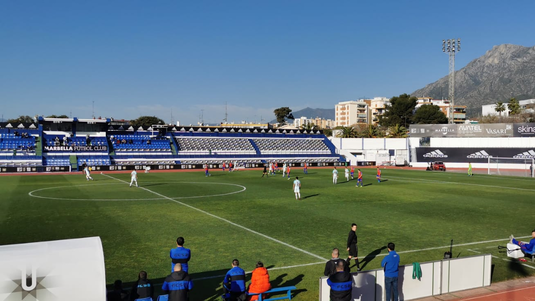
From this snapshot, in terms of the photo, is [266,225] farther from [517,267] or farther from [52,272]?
[52,272]

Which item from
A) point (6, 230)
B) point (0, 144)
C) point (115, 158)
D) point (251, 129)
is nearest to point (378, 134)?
point (251, 129)

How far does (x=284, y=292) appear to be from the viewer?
38.4ft

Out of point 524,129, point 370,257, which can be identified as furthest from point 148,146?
point 524,129

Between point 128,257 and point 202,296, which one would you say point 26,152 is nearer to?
point 128,257

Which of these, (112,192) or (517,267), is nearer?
(517,267)

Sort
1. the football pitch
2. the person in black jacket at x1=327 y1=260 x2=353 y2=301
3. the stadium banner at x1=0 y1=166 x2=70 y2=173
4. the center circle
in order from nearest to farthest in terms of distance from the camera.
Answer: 1. the person in black jacket at x1=327 y1=260 x2=353 y2=301
2. the football pitch
3. the center circle
4. the stadium banner at x1=0 y1=166 x2=70 y2=173

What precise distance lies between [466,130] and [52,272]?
75.1 m

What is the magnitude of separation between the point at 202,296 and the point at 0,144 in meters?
64.7

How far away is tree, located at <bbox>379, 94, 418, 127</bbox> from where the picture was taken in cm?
14088

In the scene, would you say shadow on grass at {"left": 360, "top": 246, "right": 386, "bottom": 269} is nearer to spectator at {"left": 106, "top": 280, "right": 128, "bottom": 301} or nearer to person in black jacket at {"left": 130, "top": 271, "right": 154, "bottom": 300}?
person in black jacket at {"left": 130, "top": 271, "right": 154, "bottom": 300}

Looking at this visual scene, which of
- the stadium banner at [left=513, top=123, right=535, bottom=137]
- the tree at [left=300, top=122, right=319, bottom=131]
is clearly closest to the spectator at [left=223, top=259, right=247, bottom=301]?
the stadium banner at [left=513, top=123, right=535, bottom=137]

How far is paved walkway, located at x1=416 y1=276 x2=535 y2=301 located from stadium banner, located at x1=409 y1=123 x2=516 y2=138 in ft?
211

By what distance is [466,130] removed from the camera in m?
71.2

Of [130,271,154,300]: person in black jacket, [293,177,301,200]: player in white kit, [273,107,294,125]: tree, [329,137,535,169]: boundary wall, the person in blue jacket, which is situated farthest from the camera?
[273,107,294,125]: tree
